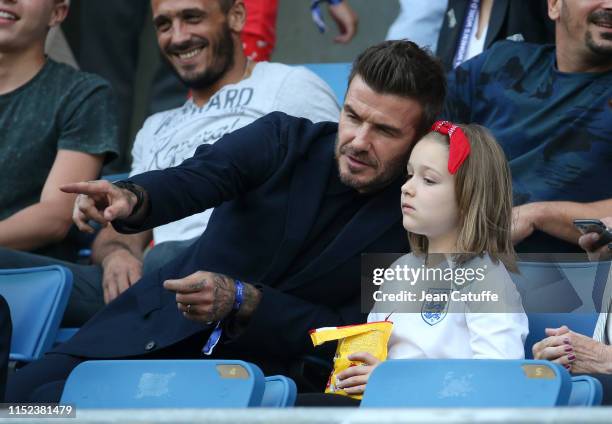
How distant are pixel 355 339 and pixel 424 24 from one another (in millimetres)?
1807

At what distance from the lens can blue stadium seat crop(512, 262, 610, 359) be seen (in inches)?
103

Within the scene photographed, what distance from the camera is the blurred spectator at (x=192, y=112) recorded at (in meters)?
3.44

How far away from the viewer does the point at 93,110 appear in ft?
12.5

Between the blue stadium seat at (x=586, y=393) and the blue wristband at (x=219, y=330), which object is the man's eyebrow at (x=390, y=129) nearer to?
the blue wristband at (x=219, y=330)

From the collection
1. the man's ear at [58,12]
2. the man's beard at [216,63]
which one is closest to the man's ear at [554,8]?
the man's beard at [216,63]

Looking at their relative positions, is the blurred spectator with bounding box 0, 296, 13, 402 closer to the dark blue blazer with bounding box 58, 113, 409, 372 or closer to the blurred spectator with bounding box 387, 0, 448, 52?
the dark blue blazer with bounding box 58, 113, 409, 372

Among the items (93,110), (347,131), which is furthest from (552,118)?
(93,110)

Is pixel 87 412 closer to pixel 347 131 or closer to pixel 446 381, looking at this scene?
pixel 446 381

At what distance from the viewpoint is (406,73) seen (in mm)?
2949

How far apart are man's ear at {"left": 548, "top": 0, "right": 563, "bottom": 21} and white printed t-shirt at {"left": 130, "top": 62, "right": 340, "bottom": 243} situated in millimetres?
683

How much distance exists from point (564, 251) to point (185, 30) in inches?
59.2

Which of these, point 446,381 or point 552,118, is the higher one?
point 552,118

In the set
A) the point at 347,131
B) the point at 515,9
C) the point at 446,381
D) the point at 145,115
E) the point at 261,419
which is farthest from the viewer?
the point at 145,115

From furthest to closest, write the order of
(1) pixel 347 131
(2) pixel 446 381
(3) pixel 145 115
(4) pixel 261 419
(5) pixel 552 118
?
(3) pixel 145 115 → (5) pixel 552 118 → (1) pixel 347 131 → (2) pixel 446 381 → (4) pixel 261 419
